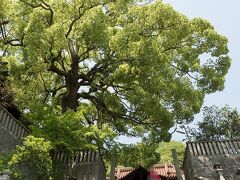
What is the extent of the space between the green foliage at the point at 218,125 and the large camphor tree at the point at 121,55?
10.4ft

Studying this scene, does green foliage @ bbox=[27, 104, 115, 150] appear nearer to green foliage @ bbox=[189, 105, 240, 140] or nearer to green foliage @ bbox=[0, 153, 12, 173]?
green foliage @ bbox=[0, 153, 12, 173]

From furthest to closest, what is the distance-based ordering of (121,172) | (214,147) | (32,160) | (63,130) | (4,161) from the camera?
(121,172) < (214,147) < (63,130) < (32,160) < (4,161)

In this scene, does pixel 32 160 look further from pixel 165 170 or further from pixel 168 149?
pixel 168 149

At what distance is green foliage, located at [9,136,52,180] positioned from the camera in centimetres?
898

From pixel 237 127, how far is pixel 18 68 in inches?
439

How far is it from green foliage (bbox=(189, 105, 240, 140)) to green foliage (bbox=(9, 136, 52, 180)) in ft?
30.6

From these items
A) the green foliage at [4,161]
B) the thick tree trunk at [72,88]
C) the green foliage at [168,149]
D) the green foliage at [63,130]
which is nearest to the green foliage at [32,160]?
the green foliage at [4,161]

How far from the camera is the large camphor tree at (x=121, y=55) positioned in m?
11.6

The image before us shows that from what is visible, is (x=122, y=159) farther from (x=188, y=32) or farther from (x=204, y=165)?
(x=188, y=32)

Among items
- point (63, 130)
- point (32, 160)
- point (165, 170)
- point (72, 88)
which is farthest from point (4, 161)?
point (165, 170)

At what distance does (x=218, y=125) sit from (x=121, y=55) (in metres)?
7.22

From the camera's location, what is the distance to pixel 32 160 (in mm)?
9438

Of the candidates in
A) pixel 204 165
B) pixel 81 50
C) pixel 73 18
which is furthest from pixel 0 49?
pixel 204 165

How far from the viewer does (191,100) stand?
1291cm
